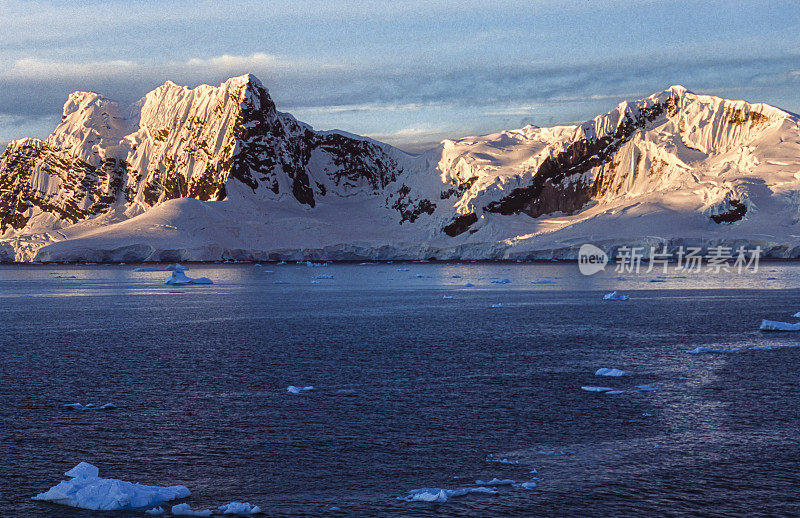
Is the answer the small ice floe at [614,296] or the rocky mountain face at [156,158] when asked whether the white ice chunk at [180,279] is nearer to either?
the small ice floe at [614,296]

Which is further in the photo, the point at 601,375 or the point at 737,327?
the point at 737,327

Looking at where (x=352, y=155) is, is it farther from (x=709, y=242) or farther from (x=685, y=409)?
(x=685, y=409)

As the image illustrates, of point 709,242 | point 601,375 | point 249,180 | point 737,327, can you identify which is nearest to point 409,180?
point 249,180

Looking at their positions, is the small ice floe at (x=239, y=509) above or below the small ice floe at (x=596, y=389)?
below

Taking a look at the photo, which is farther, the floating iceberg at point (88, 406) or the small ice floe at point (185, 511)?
the floating iceberg at point (88, 406)

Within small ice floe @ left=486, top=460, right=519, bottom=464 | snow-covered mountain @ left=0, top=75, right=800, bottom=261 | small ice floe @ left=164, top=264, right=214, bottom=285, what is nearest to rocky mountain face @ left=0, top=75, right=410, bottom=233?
snow-covered mountain @ left=0, top=75, right=800, bottom=261

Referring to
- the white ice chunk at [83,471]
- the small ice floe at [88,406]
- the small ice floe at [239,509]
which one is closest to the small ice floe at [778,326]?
the small ice floe at [88,406]

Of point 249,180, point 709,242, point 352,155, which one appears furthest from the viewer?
point 352,155
